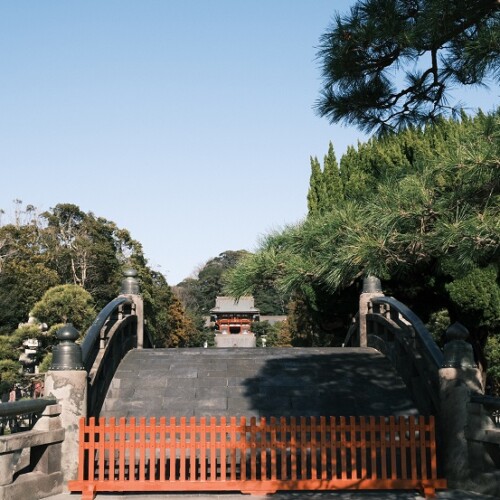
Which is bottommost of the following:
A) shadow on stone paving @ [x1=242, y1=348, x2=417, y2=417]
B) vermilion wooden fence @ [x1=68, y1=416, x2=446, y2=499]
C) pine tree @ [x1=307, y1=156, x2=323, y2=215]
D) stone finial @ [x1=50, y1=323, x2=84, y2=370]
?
vermilion wooden fence @ [x1=68, y1=416, x2=446, y2=499]

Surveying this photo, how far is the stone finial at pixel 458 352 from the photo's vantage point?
9.57 m

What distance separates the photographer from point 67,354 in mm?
9742

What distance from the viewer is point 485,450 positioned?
8.91 m

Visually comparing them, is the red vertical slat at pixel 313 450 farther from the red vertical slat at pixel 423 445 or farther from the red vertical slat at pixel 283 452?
the red vertical slat at pixel 423 445

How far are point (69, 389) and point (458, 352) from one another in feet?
16.5

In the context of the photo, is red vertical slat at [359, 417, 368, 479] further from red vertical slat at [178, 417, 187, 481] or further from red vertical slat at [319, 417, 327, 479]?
red vertical slat at [178, 417, 187, 481]

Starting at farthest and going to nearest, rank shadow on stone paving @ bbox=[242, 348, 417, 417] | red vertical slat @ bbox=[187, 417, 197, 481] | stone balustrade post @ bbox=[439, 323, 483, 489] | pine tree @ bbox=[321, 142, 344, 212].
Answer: pine tree @ bbox=[321, 142, 344, 212]
shadow on stone paving @ bbox=[242, 348, 417, 417]
stone balustrade post @ bbox=[439, 323, 483, 489]
red vertical slat @ bbox=[187, 417, 197, 481]

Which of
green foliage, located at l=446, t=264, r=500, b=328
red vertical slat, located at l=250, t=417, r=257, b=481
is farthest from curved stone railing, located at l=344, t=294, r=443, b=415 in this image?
green foliage, located at l=446, t=264, r=500, b=328

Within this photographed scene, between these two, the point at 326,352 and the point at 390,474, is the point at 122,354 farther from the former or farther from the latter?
the point at 390,474

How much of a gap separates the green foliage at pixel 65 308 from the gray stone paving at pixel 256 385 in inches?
965

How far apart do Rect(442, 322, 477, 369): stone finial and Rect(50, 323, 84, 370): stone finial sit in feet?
15.7

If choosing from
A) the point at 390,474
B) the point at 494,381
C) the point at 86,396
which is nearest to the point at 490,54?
the point at 390,474

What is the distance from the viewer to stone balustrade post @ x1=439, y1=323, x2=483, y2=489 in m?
9.16

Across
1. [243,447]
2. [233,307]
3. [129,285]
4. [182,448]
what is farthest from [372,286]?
[233,307]
